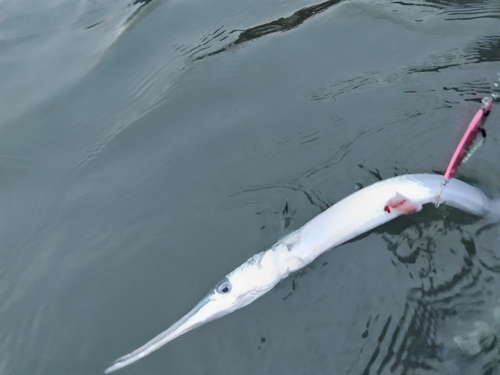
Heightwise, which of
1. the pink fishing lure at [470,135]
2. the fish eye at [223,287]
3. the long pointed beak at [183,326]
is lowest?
the long pointed beak at [183,326]

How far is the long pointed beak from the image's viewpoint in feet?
10.4

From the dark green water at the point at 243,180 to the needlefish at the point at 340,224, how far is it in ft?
0.49

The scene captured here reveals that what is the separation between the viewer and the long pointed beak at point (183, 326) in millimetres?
3166

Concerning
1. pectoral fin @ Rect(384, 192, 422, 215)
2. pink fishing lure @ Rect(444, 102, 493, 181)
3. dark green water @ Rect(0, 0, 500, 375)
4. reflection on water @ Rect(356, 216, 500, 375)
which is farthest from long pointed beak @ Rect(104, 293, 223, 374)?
pink fishing lure @ Rect(444, 102, 493, 181)

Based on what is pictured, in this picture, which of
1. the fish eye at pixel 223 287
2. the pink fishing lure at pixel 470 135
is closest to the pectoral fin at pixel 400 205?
the pink fishing lure at pixel 470 135

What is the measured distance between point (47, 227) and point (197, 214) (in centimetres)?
153

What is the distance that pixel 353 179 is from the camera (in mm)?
4004

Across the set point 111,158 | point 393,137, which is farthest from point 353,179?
point 111,158

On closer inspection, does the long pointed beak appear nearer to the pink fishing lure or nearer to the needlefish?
the needlefish

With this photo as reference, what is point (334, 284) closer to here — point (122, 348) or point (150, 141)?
point (122, 348)

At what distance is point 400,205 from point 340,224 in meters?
0.49

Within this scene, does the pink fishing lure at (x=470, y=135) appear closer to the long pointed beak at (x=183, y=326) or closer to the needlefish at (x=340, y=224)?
the needlefish at (x=340, y=224)

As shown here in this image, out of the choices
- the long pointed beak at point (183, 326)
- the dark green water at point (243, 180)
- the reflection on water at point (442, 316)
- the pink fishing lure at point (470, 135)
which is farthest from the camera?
the dark green water at point (243, 180)

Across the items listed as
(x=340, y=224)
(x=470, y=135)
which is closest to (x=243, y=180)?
(x=340, y=224)
